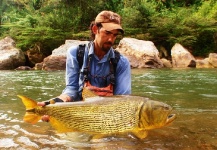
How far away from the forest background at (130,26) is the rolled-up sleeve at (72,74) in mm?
16680

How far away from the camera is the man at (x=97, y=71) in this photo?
3.58 meters

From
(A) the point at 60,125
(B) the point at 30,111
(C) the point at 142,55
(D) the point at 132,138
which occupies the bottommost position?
(C) the point at 142,55

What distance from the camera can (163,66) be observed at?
55.5 feet

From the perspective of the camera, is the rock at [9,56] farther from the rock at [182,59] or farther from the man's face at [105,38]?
the man's face at [105,38]

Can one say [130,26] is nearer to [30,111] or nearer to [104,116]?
[30,111]

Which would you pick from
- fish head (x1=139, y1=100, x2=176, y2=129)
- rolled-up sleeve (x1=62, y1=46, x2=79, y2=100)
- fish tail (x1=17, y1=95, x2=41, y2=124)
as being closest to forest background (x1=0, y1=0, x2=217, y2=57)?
rolled-up sleeve (x1=62, y1=46, x2=79, y2=100)

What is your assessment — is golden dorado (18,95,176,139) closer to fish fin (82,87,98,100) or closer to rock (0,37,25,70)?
fish fin (82,87,98,100)

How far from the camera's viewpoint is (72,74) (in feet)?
12.4

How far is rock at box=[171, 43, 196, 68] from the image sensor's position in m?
16.9

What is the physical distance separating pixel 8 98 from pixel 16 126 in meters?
2.80

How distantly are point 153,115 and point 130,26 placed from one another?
19404 mm

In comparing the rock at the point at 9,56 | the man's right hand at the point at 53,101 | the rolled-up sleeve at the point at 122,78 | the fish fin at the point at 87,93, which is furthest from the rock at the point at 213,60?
the fish fin at the point at 87,93

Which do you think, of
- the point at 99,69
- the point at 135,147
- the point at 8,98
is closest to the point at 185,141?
the point at 135,147

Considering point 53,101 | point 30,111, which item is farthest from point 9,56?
point 30,111
